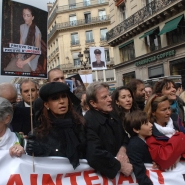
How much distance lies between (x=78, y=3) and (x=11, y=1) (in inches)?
1877

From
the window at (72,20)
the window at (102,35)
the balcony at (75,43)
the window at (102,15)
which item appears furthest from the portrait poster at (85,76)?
the window at (72,20)

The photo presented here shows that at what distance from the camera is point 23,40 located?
9.11ft

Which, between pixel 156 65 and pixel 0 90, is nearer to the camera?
pixel 0 90

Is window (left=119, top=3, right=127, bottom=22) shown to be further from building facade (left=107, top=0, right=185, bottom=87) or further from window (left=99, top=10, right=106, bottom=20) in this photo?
window (left=99, top=10, right=106, bottom=20)

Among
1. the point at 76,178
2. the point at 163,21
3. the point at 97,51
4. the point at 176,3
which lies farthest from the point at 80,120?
the point at 163,21

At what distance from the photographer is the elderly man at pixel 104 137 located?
260 cm

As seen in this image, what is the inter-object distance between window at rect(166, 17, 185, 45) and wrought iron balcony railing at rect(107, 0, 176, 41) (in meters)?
1.66

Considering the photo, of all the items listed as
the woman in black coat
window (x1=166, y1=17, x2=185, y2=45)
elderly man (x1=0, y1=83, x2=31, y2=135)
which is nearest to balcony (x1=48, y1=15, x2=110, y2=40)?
window (x1=166, y1=17, x2=185, y2=45)

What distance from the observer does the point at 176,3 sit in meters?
16.5

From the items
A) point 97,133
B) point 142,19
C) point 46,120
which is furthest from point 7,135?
point 142,19

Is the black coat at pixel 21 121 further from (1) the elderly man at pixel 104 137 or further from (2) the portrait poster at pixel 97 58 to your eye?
(2) the portrait poster at pixel 97 58

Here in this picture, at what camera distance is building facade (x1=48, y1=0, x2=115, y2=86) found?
1811 inches

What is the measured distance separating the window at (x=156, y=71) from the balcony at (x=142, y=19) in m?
3.11

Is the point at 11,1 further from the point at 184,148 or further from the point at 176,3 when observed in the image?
the point at 176,3
